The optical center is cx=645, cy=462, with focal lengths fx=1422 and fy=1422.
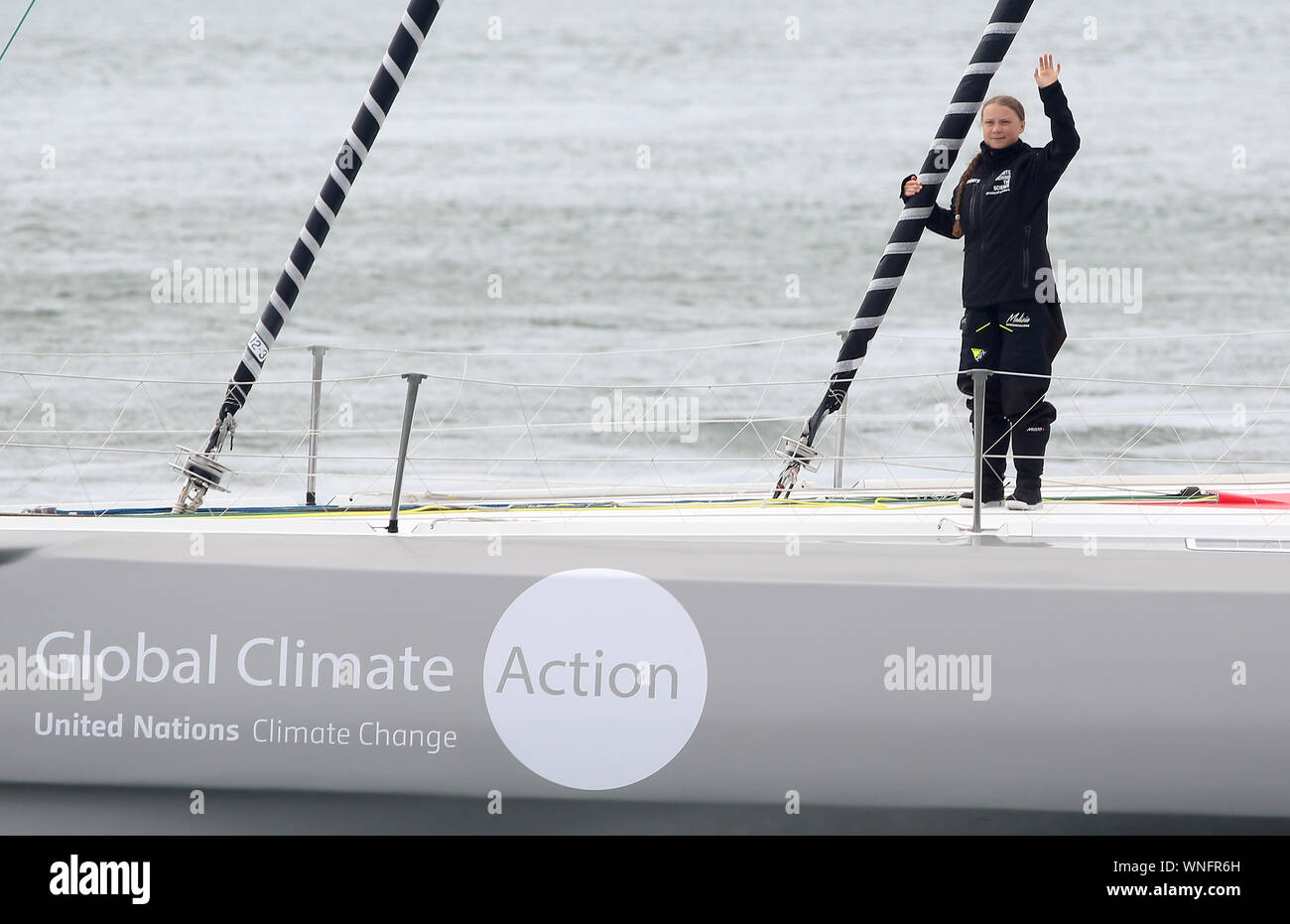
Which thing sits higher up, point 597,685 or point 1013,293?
point 1013,293

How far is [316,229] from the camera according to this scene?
169 inches

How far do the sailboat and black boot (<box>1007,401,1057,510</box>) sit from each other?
18.3 inches

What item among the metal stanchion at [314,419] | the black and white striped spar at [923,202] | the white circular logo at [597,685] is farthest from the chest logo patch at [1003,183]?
the metal stanchion at [314,419]

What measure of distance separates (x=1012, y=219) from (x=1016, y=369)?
0.40m

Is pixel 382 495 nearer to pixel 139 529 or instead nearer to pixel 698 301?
pixel 139 529

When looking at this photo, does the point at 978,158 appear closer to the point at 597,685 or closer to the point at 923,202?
the point at 923,202

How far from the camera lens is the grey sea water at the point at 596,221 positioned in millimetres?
9023

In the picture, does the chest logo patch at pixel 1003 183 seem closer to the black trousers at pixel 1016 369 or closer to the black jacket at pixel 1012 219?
the black jacket at pixel 1012 219

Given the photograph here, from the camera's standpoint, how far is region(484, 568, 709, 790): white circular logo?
314 centimetres

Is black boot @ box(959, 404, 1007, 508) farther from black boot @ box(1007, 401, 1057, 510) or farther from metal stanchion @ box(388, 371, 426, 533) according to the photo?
metal stanchion @ box(388, 371, 426, 533)

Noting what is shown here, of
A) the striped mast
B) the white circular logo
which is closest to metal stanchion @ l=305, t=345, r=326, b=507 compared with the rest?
the striped mast

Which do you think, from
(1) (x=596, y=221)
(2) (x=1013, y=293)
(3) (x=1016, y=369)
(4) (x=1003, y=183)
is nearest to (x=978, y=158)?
(4) (x=1003, y=183)

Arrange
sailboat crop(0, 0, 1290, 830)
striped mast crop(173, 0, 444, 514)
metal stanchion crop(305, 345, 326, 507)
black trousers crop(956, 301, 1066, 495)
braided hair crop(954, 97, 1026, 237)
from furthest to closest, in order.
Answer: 1. striped mast crop(173, 0, 444, 514)
2. metal stanchion crop(305, 345, 326, 507)
3. braided hair crop(954, 97, 1026, 237)
4. black trousers crop(956, 301, 1066, 495)
5. sailboat crop(0, 0, 1290, 830)
